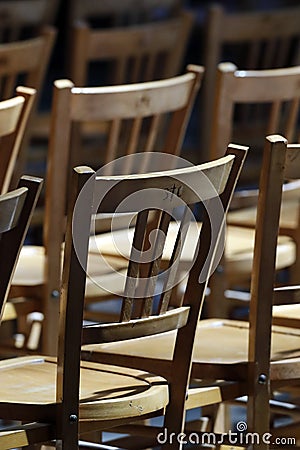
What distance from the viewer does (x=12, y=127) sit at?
2426mm

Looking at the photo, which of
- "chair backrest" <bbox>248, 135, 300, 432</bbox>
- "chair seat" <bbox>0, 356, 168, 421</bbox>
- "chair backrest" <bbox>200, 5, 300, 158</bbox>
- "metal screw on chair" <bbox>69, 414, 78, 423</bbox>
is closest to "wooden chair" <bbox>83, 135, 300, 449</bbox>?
"chair backrest" <bbox>248, 135, 300, 432</bbox>

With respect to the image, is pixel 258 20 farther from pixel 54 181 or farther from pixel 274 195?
pixel 274 195

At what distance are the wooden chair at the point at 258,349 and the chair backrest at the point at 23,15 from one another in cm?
206

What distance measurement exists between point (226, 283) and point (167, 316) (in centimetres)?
98

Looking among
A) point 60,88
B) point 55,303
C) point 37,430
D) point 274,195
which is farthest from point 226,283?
point 37,430

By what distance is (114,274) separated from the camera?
2730 millimetres

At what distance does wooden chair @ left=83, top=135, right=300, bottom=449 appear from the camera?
205 centimetres

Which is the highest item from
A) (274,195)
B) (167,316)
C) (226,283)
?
(274,195)

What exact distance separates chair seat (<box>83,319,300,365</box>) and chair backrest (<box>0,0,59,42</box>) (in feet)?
6.52

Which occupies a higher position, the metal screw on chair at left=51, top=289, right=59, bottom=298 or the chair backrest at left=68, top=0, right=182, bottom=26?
the chair backrest at left=68, top=0, right=182, bottom=26

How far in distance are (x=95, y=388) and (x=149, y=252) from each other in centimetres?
26

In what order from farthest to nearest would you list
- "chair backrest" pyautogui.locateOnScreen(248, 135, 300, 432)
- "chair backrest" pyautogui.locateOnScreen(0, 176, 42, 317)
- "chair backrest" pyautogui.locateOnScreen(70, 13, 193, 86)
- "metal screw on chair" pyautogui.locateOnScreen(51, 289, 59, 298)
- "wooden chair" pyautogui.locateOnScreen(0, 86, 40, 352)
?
"chair backrest" pyautogui.locateOnScreen(70, 13, 193, 86) < "metal screw on chair" pyautogui.locateOnScreen(51, 289, 59, 298) < "wooden chair" pyautogui.locateOnScreen(0, 86, 40, 352) < "chair backrest" pyautogui.locateOnScreen(248, 135, 300, 432) < "chair backrest" pyautogui.locateOnScreen(0, 176, 42, 317)

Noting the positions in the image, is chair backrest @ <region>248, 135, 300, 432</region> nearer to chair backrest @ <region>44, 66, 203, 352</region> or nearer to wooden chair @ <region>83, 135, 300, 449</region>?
wooden chair @ <region>83, 135, 300, 449</region>

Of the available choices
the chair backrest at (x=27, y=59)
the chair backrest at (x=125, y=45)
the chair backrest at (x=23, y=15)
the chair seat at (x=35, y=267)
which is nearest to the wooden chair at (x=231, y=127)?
the chair seat at (x=35, y=267)
